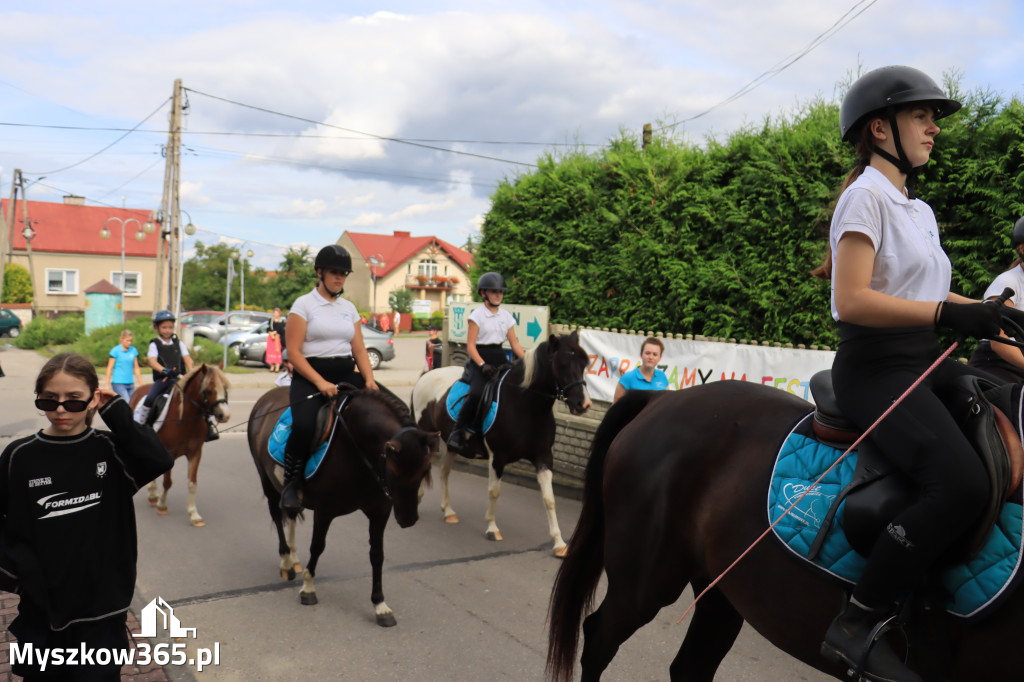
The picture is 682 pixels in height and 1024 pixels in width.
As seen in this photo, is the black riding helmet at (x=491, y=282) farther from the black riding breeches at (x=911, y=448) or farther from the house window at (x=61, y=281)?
the house window at (x=61, y=281)

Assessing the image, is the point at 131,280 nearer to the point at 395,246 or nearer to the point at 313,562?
the point at 395,246

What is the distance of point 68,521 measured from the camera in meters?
2.86

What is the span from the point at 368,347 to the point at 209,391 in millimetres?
17858

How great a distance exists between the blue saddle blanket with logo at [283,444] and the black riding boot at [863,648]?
3.87 metres

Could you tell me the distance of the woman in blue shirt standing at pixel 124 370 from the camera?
32.9 ft

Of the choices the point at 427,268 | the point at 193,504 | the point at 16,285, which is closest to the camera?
the point at 193,504

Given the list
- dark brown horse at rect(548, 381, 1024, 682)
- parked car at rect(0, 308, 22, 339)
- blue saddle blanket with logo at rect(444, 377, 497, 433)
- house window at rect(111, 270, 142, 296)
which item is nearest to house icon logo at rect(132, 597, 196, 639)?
dark brown horse at rect(548, 381, 1024, 682)

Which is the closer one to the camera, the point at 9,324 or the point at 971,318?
the point at 971,318

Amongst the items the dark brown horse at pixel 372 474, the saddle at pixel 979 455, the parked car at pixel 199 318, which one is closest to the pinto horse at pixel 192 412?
the dark brown horse at pixel 372 474

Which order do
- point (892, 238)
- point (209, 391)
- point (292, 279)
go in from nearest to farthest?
point (892, 238), point (209, 391), point (292, 279)

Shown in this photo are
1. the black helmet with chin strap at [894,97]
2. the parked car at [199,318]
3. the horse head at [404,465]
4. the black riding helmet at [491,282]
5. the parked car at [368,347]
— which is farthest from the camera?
the parked car at [199,318]

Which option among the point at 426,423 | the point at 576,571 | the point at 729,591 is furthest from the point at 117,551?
the point at 426,423

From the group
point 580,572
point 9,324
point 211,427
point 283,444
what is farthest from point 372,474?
point 9,324

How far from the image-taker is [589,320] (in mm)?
10539
